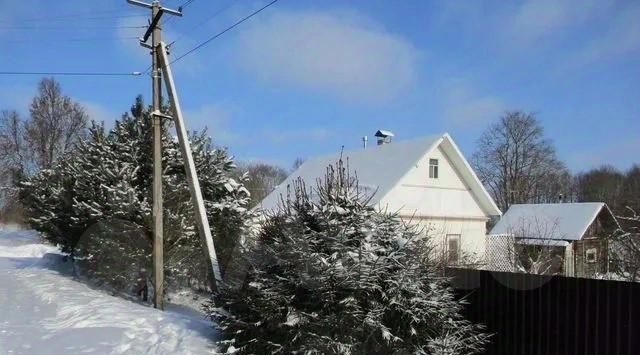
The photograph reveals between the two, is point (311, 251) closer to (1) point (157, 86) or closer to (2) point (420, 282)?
(2) point (420, 282)

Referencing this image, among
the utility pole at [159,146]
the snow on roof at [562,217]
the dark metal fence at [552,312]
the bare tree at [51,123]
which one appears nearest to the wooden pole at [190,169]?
the utility pole at [159,146]

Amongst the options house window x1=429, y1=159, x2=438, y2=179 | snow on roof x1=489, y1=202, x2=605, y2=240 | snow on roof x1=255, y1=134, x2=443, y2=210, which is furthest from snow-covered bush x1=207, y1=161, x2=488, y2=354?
snow on roof x1=489, y1=202, x2=605, y2=240

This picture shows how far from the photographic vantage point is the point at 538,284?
617cm

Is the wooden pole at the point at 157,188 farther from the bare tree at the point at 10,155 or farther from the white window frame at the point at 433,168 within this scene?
the bare tree at the point at 10,155

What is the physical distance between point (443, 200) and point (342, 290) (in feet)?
59.9

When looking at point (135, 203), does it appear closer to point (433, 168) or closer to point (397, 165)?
point (397, 165)

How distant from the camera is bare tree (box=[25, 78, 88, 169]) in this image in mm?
45750

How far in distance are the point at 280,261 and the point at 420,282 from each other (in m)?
1.61

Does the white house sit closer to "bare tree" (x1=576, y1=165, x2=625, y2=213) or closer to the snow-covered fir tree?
the snow-covered fir tree

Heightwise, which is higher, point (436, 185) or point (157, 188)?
point (436, 185)

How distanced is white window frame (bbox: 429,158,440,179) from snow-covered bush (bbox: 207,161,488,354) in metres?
16.9

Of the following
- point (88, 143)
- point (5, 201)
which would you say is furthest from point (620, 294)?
point (5, 201)

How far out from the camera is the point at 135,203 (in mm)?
11977

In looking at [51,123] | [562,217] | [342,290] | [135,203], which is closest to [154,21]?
[135,203]
